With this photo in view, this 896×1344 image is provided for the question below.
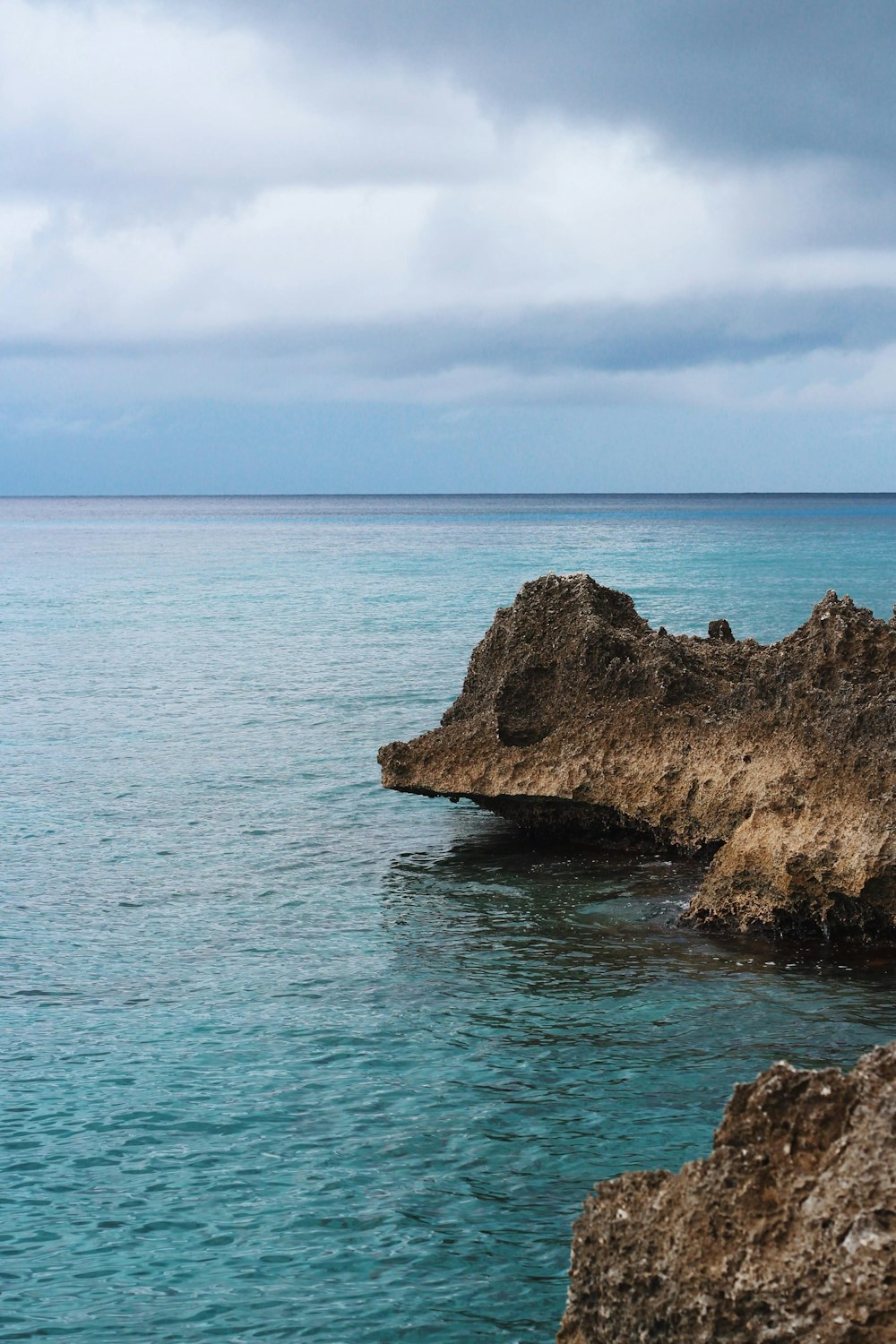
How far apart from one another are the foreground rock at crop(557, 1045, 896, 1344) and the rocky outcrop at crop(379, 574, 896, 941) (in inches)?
216

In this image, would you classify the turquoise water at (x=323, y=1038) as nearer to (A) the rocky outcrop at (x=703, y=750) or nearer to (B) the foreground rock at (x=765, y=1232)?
(A) the rocky outcrop at (x=703, y=750)

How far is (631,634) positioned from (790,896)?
13.1ft

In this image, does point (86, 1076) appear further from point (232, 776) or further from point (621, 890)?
point (232, 776)

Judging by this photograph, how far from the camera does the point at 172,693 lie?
24.4 m

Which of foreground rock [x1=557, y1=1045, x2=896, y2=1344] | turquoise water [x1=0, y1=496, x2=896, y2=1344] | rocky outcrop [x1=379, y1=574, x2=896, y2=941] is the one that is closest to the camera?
foreground rock [x1=557, y1=1045, x2=896, y2=1344]

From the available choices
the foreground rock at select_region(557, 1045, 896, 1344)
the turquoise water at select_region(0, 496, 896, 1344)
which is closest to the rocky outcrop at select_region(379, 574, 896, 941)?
the turquoise water at select_region(0, 496, 896, 1344)

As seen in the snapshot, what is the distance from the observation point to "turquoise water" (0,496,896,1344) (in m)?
6.07

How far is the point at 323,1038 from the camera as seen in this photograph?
338 inches

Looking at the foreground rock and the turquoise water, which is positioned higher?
the foreground rock

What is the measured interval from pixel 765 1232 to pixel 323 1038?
15.8 feet

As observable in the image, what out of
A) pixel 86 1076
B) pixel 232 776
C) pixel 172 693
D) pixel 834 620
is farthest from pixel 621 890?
pixel 172 693

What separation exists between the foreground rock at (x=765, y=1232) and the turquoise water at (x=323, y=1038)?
1.50 metres

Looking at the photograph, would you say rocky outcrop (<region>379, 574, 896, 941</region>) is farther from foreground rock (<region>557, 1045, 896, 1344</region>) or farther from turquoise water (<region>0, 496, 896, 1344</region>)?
foreground rock (<region>557, 1045, 896, 1344</region>)

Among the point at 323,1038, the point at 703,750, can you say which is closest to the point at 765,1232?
the point at 323,1038
